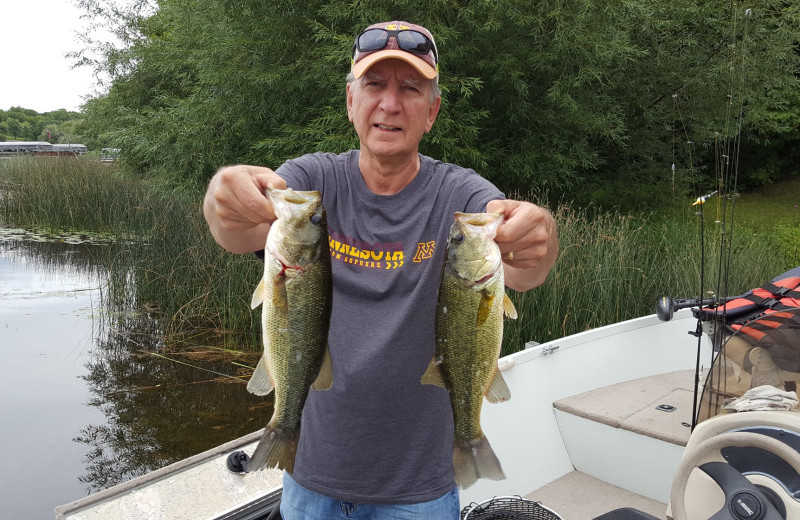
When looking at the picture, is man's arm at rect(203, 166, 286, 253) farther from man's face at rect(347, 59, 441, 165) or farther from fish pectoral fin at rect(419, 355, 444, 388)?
fish pectoral fin at rect(419, 355, 444, 388)

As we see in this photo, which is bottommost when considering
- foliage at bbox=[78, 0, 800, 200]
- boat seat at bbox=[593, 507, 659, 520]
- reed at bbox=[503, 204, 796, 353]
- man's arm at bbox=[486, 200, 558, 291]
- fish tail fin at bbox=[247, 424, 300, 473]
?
boat seat at bbox=[593, 507, 659, 520]

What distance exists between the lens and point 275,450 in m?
1.73

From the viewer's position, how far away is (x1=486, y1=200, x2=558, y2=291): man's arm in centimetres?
163

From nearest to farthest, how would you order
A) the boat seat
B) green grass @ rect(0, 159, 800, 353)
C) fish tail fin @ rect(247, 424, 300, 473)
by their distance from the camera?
fish tail fin @ rect(247, 424, 300, 473) → the boat seat → green grass @ rect(0, 159, 800, 353)

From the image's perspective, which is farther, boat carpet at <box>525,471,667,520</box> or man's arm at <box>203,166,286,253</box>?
boat carpet at <box>525,471,667,520</box>

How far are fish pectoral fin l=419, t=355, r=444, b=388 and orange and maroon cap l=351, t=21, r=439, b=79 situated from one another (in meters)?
0.85

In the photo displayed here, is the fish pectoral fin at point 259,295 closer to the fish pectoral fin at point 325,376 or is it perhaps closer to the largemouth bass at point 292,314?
the largemouth bass at point 292,314

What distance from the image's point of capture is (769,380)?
7.31 ft

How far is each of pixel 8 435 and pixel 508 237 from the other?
630cm

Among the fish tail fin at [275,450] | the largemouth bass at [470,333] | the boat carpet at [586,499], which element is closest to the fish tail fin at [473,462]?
the largemouth bass at [470,333]

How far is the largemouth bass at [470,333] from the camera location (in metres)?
1.63

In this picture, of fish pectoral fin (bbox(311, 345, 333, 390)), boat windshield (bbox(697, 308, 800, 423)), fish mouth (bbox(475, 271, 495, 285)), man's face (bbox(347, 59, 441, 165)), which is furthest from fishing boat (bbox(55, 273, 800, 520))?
man's face (bbox(347, 59, 441, 165))

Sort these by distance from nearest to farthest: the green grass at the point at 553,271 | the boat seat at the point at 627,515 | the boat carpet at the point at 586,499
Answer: the boat seat at the point at 627,515, the boat carpet at the point at 586,499, the green grass at the point at 553,271

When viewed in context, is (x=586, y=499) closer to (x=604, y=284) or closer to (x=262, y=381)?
(x=262, y=381)
